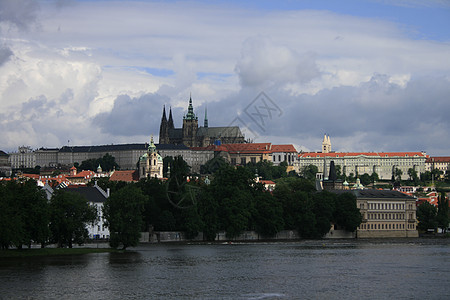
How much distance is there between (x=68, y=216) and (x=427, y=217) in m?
85.6

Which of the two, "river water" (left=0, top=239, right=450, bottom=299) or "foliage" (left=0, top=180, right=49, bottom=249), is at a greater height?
"foliage" (left=0, top=180, right=49, bottom=249)

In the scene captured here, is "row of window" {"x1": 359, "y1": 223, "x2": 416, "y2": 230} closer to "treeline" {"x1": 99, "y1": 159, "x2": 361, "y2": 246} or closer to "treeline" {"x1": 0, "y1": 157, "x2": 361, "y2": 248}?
"treeline" {"x1": 0, "y1": 157, "x2": 361, "y2": 248}

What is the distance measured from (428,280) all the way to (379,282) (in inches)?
153

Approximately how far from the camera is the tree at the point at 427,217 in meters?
148

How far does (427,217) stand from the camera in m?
148

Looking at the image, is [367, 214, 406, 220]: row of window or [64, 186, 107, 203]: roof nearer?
[64, 186, 107, 203]: roof

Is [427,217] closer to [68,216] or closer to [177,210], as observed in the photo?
[177,210]

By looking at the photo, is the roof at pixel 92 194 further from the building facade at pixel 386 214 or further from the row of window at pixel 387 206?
the row of window at pixel 387 206

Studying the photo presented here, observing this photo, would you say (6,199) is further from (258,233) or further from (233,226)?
(258,233)

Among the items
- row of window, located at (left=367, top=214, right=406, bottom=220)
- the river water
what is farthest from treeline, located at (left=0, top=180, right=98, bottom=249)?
row of window, located at (left=367, top=214, right=406, bottom=220)

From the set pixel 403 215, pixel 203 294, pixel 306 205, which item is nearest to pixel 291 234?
pixel 306 205

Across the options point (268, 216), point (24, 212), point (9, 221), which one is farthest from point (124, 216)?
point (268, 216)

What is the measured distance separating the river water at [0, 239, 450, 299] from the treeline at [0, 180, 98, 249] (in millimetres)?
2191

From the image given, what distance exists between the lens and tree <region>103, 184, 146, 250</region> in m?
80.9
